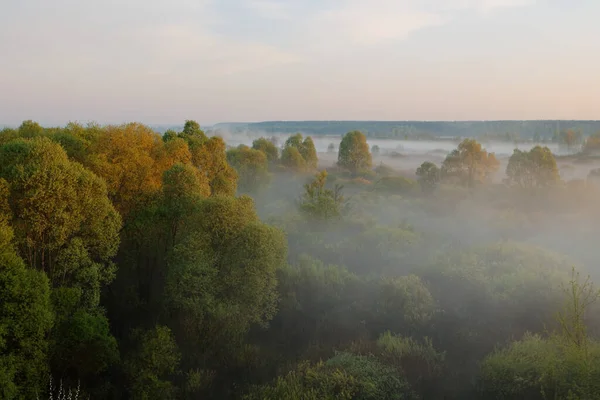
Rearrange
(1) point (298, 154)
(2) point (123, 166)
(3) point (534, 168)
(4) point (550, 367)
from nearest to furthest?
(4) point (550, 367)
(2) point (123, 166)
(3) point (534, 168)
(1) point (298, 154)

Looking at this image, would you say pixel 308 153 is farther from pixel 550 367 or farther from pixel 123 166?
pixel 550 367

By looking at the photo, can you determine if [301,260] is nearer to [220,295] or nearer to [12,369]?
[220,295]

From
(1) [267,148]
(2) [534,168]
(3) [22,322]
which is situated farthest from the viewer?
(1) [267,148]

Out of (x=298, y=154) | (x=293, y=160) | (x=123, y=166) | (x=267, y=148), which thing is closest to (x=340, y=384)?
(x=123, y=166)

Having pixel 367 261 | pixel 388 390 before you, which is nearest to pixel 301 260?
pixel 367 261

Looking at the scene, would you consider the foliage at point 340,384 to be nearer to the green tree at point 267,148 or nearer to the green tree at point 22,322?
the green tree at point 22,322

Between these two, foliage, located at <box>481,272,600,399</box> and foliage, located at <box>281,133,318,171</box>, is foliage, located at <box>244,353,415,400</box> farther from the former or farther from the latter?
foliage, located at <box>281,133,318,171</box>
